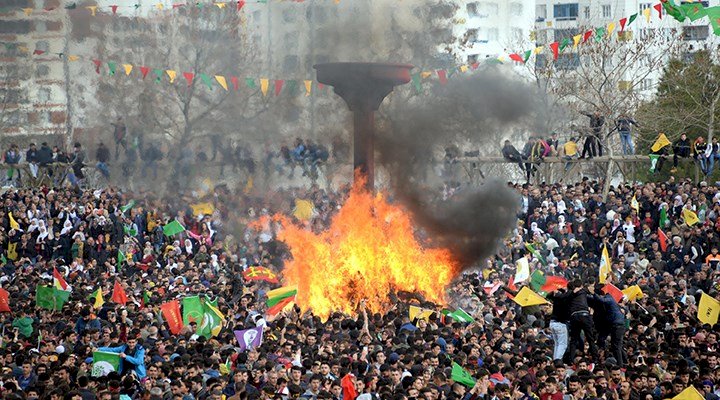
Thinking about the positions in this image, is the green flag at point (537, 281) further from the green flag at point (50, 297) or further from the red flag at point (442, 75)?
the red flag at point (442, 75)

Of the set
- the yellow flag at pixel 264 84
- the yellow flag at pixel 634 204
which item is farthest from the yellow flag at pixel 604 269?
the yellow flag at pixel 264 84

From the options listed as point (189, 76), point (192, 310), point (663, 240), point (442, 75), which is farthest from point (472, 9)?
point (192, 310)

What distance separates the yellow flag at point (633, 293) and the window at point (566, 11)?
179ft

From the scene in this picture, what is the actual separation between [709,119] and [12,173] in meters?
19.2

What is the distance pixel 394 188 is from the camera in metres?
26.4

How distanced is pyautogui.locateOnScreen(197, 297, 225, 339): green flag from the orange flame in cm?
273

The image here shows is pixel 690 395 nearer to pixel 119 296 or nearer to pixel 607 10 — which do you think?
pixel 119 296

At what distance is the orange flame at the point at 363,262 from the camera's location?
2095 cm

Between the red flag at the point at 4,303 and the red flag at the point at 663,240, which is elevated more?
the red flag at the point at 663,240

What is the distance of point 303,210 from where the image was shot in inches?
1074

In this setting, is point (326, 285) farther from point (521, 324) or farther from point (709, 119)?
point (709, 119)

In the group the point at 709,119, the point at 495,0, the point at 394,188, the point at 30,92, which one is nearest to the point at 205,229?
the point at 394,188

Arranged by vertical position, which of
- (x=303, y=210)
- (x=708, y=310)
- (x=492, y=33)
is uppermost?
(x=492, y=33)

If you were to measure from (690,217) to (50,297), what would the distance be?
455 inches
